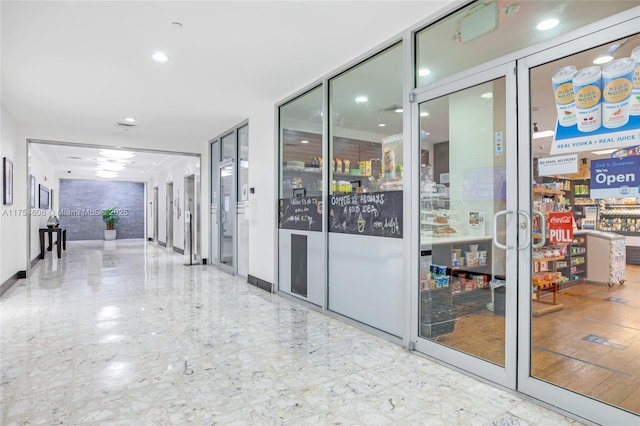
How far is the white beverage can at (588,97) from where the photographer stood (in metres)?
2.03

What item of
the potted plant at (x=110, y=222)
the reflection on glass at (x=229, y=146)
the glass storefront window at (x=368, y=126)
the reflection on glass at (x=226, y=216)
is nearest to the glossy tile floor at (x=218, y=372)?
the glass storefront window at (x=368, y=126)

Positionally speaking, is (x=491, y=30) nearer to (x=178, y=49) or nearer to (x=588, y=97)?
(x=588, y=97)

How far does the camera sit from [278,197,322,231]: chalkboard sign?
429 cm

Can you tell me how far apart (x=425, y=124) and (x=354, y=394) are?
209cm

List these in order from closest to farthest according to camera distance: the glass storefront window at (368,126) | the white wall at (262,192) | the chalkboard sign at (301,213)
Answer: the glass storefront window at (368,126) < the chalkboard sign at (301,213) < the white wall at (262,192)

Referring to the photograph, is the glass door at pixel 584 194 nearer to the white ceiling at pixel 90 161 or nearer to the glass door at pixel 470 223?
the glass door at pixel 470 223

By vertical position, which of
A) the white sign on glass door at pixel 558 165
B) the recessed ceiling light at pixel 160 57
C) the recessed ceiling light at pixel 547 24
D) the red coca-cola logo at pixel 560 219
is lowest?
the red coca-cola logo at pixel 560 219

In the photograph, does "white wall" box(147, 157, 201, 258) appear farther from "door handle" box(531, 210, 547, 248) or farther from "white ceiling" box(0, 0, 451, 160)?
"door handle" box(531, 210, 547, 248)

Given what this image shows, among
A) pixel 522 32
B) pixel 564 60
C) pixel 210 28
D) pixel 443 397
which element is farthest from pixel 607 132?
pixel 210 28

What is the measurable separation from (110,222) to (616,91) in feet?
54.0

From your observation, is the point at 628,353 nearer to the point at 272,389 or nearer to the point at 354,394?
the point at 354,394

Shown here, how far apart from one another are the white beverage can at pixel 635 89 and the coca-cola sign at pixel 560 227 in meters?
0.63

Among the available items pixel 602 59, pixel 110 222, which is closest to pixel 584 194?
pixel 602 59

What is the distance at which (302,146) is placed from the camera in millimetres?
4656
